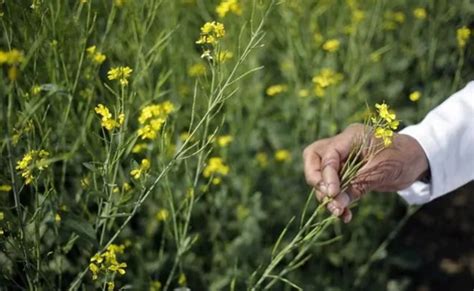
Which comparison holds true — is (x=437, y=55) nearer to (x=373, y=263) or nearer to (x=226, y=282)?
(x=373, y=263)

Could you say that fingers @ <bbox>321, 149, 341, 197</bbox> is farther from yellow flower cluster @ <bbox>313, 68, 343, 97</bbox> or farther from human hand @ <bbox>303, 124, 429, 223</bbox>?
yellow flower cluster @ <bbox>313, 68, 343, 97</bbox>

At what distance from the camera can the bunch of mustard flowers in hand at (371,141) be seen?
1022 millimetres

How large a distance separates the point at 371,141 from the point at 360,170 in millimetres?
51

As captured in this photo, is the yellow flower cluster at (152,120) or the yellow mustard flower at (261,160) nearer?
the yellow flower cluster at (152,120)

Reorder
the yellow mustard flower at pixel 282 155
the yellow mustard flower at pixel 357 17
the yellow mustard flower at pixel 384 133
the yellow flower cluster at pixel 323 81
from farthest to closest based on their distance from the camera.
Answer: the yellow mustard flower at pixel 357 17, the yellow mustard flower at pixel 282 155, the yellow flower cluster at pixel 323 81, the yellow mustard flower at pixel 384 133

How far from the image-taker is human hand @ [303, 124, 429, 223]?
1094 mm

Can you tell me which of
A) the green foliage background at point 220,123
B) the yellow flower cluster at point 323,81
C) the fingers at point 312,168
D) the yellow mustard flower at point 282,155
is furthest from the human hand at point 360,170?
the yellow mustard flower at point 282,155

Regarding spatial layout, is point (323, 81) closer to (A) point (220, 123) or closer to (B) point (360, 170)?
(A) point (220, 123)

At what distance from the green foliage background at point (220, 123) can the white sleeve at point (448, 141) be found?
0.37 meters

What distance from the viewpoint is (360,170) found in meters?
1.10

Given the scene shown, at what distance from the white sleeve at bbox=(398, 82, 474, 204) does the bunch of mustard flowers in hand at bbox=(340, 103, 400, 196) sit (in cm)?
12

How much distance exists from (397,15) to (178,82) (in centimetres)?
77

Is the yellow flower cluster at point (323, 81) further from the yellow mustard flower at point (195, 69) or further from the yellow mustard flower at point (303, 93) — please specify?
the yellow mustard flower at point (195, 69)

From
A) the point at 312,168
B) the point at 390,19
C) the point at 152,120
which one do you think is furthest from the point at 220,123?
the point at 390,19
